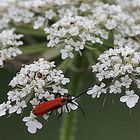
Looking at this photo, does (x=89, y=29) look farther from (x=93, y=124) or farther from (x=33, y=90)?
(x=93, y=124)

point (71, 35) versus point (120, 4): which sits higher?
point (120, 4)

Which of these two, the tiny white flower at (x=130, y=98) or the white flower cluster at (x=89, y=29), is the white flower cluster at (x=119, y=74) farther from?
the white flower cluster at (x=89, y=29)

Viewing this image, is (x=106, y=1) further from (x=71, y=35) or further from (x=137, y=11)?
(x=71, y=35)

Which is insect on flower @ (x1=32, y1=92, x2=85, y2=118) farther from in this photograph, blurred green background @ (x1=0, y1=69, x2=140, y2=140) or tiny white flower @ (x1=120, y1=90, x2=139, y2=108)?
blurred green background @ (x1=0, y1=69, x2=140, y2=140)

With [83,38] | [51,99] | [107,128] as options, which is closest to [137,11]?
[83,38]

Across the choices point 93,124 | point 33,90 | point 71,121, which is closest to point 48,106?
point 33,90

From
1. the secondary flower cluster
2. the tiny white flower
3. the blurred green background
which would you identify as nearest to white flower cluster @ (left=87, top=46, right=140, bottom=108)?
the tiny white flower
